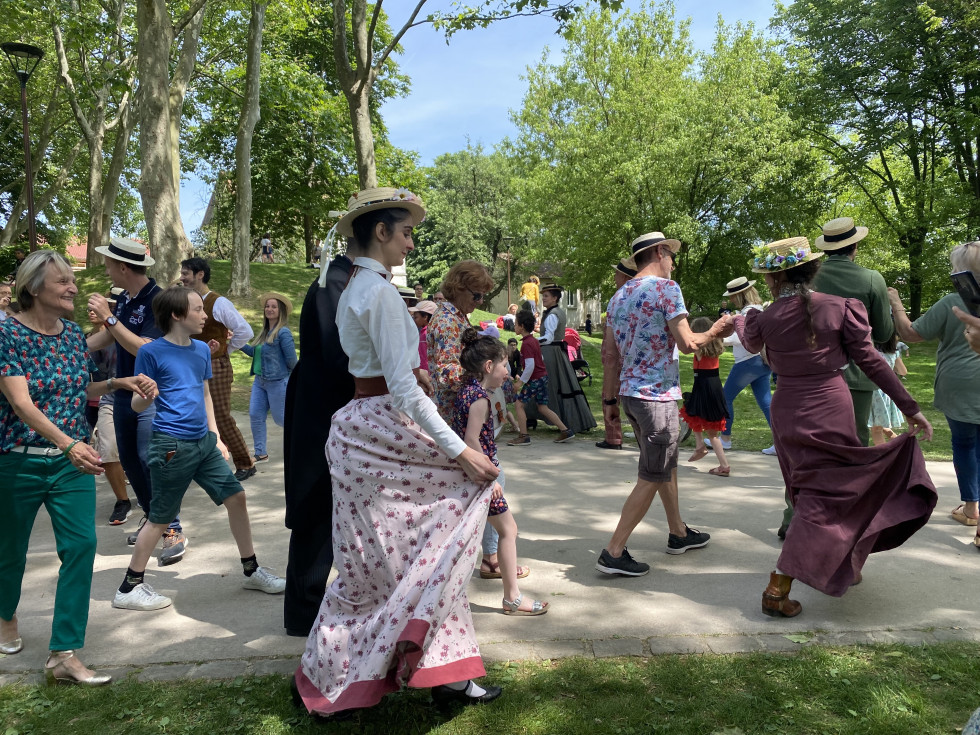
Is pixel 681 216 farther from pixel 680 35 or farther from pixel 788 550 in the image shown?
pixel 788 550

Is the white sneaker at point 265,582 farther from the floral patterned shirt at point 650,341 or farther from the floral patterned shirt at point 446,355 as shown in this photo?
the floral patterned shirt at point 650,341

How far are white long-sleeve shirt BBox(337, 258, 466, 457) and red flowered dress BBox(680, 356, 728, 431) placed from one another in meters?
5.03

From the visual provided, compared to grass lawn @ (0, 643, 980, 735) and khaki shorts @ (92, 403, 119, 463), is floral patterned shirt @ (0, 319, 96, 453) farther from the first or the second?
khaki shorts @ (92, 403, 119, 463)

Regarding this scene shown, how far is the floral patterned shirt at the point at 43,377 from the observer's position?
3398 mm

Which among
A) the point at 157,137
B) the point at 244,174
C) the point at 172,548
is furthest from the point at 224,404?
the point at 244,174

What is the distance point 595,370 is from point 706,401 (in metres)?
11.6

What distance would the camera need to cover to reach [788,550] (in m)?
3.92

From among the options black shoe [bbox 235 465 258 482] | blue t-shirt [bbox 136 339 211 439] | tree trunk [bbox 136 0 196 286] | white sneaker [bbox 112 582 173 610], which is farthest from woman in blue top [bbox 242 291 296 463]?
tree trunk [bbox 136 0 196 286]

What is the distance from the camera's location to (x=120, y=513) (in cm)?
618

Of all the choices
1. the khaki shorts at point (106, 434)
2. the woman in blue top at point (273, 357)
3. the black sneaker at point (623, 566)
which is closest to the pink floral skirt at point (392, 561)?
the black sneaker at point (623, 566)

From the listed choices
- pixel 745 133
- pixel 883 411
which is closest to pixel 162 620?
pixel 883 411

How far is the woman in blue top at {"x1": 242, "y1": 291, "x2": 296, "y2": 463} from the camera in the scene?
7.87 metres

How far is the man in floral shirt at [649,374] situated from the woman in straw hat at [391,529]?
69.7 inches

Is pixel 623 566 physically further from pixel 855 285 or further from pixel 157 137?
pixel 157 137
